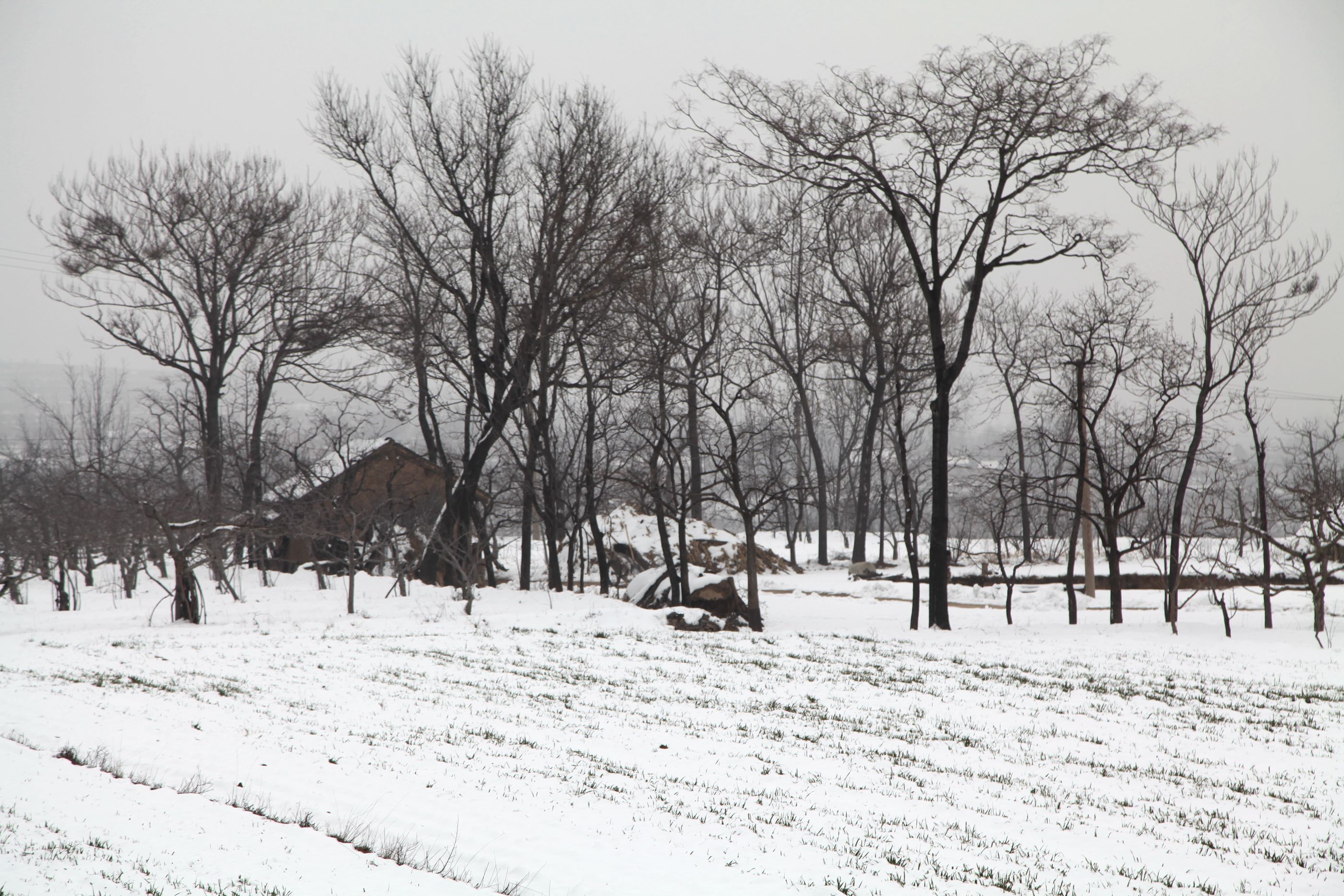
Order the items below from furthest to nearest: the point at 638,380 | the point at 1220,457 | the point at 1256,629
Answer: the point at 638,380, the point at 1220,457, the point at 1256,629

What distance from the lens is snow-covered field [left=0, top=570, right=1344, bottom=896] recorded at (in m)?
4.90

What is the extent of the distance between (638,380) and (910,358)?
12.9 metres

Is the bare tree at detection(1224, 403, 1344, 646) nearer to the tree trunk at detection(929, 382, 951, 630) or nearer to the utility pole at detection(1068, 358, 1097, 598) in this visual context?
the utility pole at detection(1068, 358, 1097, 598)

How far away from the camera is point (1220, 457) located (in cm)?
2191

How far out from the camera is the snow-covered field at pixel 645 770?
490cm

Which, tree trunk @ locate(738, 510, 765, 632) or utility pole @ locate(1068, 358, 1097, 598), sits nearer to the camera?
tree trunk @ locate(738, 510, 765, 632)

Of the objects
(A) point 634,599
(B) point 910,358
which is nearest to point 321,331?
(A) point 634,599

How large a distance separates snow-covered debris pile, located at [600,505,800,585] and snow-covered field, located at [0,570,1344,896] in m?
19.7

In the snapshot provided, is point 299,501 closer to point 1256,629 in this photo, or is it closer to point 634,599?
point 634,599

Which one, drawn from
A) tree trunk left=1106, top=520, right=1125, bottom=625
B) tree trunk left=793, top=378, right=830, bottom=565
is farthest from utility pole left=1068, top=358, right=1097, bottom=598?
tree trunk left=793, top=378, right=830, bottom=565

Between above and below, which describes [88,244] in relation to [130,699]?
above

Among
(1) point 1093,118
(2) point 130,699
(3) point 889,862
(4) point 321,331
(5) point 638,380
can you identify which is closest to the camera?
(3) point 889,862

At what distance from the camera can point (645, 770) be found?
7.11 meters

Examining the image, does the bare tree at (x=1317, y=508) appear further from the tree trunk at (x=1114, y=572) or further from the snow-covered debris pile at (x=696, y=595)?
the snow-covered debris pile at (x=696, y=595)
